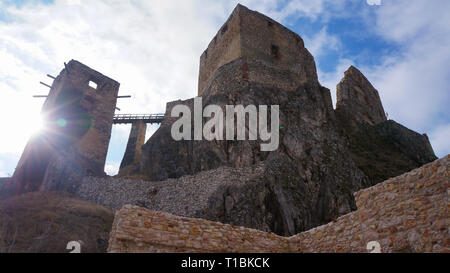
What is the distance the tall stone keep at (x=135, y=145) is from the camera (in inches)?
1135

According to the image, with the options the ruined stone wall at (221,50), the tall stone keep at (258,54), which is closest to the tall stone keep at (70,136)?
the ruined stone wall at (221,50)

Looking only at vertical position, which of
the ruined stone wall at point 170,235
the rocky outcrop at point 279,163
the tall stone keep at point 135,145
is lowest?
the ruined stone wall at point 170,235

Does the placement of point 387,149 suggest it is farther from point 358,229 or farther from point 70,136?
point 70,136

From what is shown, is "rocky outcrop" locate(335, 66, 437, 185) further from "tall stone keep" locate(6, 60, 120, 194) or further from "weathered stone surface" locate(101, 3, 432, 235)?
"tall stone keep" locate(6, 60, 120, 194)

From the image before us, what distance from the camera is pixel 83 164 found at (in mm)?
19203

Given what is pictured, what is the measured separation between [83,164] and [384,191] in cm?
1701

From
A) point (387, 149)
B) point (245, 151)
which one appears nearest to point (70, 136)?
point (245, 151)

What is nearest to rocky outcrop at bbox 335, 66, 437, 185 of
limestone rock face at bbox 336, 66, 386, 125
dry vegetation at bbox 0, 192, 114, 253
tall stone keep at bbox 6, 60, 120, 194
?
limestone rock face at bbox 336, 66, 386, 125

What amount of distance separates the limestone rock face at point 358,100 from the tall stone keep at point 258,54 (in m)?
3.81

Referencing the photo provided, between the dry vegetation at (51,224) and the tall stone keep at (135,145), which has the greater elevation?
the tall stone keep at (135,145)

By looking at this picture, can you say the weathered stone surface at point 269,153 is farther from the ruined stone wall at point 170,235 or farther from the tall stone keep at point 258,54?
the ruined stone wall at point 170,235

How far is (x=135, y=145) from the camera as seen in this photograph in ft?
100

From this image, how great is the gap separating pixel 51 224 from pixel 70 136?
847cm
